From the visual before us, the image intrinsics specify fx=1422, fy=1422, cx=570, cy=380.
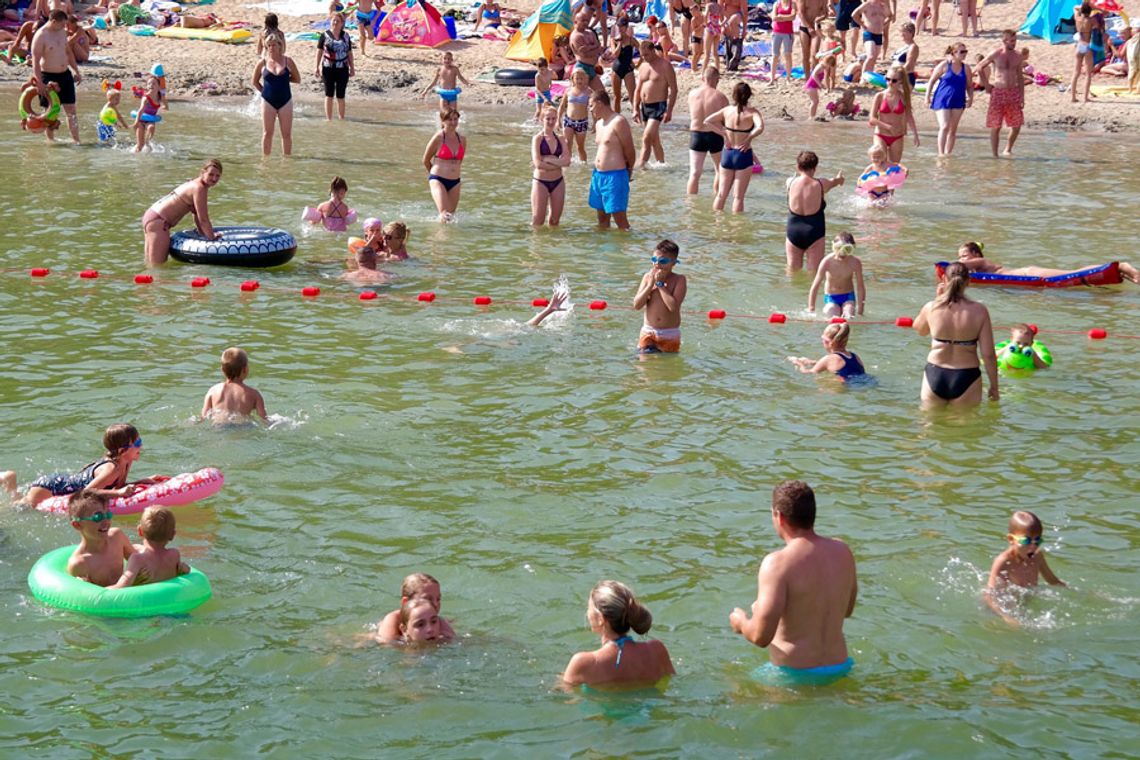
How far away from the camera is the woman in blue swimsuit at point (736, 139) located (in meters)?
16.3

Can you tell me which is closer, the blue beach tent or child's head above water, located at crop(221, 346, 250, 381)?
child's head above water, located at crop(221, 346, 250, 381)

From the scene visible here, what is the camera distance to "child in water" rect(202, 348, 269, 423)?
9.75 m

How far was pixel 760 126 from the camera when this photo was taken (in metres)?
16.3

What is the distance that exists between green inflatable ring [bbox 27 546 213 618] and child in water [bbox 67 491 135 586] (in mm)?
76

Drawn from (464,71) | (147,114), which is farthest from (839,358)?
(464,71)

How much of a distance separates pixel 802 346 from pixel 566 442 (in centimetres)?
316

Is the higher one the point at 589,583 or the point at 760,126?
the point at 760,126

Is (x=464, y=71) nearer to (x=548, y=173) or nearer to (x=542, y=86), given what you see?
(x=542, y=86)

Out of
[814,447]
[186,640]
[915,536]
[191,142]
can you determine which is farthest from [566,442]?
[191,142]

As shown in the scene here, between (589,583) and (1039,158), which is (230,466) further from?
(1039,158)

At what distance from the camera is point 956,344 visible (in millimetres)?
10188

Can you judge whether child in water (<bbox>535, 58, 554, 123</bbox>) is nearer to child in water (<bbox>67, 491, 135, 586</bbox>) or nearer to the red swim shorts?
the red swim shorts

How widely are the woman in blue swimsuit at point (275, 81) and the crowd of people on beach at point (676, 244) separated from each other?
0.03m

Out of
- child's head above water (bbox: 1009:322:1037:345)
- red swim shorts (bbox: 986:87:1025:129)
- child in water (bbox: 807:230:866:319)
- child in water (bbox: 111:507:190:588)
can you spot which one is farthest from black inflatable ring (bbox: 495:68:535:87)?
child in water (bbox: 111:507:190:588)
